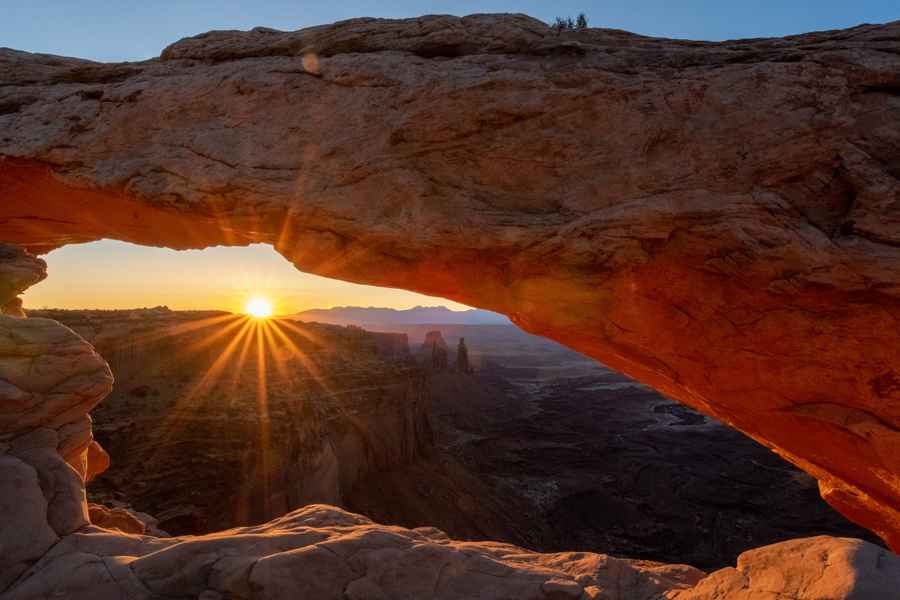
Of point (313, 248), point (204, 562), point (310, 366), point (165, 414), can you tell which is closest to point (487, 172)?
point (313, 248)

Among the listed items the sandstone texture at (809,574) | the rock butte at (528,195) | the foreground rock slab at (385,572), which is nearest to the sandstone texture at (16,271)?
the rock butte at (528,195)

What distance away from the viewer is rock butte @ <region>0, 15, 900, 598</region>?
241 inches

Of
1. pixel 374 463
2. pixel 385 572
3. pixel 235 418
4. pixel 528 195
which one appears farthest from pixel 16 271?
pixel 374 463

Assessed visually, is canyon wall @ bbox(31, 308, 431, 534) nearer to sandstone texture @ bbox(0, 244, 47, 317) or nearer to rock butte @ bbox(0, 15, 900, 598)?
sandstone texture @ bbox(0, 244, 47, 317)

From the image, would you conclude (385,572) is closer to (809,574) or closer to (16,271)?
(809,574)

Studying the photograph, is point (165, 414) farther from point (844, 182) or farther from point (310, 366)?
point (844, 182)

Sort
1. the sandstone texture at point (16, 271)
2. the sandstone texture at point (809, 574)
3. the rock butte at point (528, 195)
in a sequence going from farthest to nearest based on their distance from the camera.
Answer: the sandstone texture at point (16, 271) < the rock butte at point (528, 195) < the sandstone texture at point (809, 574)

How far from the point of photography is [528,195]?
Result: 7.32 metres

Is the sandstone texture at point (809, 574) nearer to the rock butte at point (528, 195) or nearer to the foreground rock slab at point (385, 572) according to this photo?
the foreground rock slab at point (385, 572)

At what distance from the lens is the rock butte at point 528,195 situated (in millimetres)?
6129

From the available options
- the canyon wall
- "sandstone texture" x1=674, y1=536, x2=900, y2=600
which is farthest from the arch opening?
"sandstone texture" x1=674, y1=536, x2=900, y2=600

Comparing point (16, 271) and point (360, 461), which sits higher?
point (16, 271)

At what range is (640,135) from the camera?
22.9 ft

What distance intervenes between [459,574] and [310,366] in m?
26.9
